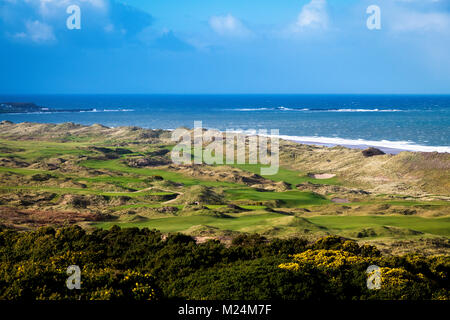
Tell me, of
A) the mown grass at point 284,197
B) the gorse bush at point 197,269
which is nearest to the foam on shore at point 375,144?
the mown grass at point 284,197

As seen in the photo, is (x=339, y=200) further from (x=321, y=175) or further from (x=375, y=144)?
(x=375, y=144)

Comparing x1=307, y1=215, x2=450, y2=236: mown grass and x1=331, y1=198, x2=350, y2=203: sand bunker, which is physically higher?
x1=307, y1=215, x2=450, y2=236: mown grass

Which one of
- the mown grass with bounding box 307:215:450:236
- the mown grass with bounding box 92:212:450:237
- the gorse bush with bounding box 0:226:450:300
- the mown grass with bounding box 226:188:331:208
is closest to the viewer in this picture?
the gorse bush with bounding box 0:226:450:300

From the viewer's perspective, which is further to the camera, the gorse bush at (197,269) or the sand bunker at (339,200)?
the sand bunker at (339,200)

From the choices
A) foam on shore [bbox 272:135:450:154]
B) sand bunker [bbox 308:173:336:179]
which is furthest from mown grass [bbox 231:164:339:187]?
foam on shore [bbox 272:135:450:154]

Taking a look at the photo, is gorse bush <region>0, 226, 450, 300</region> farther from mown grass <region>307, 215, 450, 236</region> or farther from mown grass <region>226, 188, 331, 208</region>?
mown grass <region>226, 188, 331, 208</region>

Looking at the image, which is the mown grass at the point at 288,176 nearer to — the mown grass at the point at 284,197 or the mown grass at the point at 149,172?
the mown grass at the point at 149,172

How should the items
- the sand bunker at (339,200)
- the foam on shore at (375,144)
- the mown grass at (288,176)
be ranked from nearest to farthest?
the sand bunker at (339,200) → the mown grass at (288,176) → the foam on shore at (375,144)
